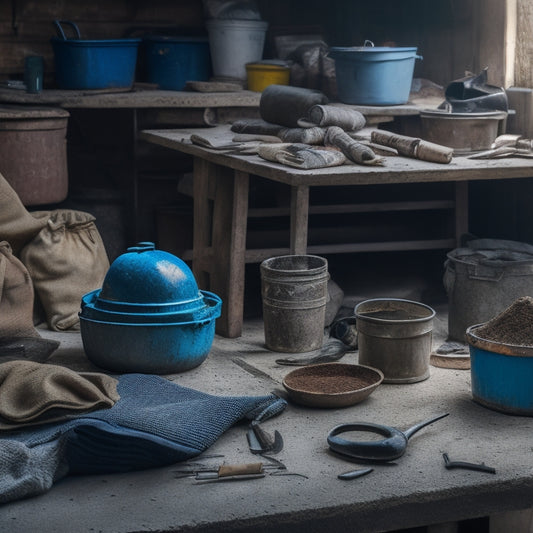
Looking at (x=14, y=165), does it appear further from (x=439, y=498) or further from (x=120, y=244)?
(x=439, y=498)

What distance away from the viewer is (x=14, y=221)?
19.0 ft

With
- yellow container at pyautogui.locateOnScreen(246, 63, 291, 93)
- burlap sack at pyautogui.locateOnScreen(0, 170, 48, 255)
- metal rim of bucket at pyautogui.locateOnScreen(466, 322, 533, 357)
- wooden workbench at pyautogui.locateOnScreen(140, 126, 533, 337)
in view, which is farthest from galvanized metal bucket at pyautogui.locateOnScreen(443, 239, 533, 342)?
yellow container at pyautogui.locateOnScreen(246, 63, 291, 93)

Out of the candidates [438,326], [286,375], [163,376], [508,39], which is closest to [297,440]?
[286,375]

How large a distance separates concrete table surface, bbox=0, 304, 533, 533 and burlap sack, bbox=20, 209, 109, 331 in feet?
6.46

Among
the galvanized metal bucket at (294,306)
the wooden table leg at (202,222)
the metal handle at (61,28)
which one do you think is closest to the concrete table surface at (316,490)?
the galvanized metal bucket at (294,306)

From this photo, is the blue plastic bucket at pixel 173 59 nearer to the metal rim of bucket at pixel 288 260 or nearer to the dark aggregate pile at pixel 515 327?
the metal rim of bucket at pixel 288 260

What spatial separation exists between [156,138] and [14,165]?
2.83ft

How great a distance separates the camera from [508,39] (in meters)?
6.37

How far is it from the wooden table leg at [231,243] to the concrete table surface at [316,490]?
1408 mm

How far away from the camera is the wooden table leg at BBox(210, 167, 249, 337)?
567 centimetres

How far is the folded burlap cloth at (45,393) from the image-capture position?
3932 mm

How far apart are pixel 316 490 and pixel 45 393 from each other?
3.64 ft

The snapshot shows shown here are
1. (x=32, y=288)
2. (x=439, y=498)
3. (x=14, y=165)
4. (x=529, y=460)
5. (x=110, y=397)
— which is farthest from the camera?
(x=14, y=165)

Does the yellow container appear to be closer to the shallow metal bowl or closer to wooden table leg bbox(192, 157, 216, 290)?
wooden table leg bbox(192, 157, 216, 290)
